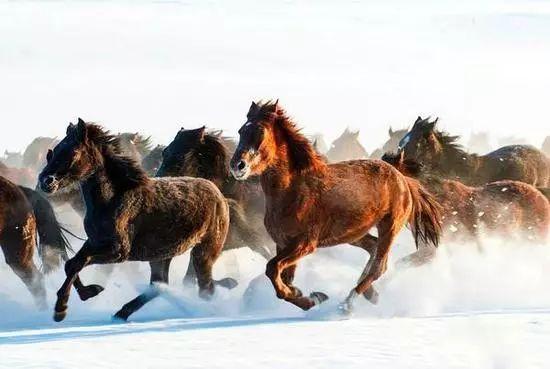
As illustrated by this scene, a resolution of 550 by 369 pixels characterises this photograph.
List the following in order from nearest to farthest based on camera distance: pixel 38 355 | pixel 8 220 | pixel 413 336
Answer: pixel 38 355 → pixel 413 336 → pixel 8 220

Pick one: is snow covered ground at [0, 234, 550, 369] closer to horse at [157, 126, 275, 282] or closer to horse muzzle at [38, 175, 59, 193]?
horse at [157, 126, 275, 282]

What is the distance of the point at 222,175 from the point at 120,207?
3.71m

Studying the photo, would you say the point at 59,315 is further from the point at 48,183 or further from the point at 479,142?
the point at 479,142

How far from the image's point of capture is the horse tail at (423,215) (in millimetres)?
12781

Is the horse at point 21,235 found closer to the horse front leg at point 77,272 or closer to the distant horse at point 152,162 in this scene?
the horse front leg at point 77,272

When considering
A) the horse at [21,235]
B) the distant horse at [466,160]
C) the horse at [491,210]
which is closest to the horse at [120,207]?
the horse at [21,235]

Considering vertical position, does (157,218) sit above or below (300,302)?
above

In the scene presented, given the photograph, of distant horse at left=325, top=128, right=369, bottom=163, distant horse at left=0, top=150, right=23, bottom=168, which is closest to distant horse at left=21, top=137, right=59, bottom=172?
distant horse at left=0, top=150, right=23, bottom=168

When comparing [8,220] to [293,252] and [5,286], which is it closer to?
[5,286]

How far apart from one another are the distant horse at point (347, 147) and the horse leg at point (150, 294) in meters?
24.7

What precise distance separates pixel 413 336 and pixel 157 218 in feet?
9.74

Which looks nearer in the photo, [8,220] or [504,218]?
[8,220]

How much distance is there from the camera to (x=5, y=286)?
532 inches

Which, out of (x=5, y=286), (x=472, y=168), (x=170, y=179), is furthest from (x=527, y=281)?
(x=5, y=286)
